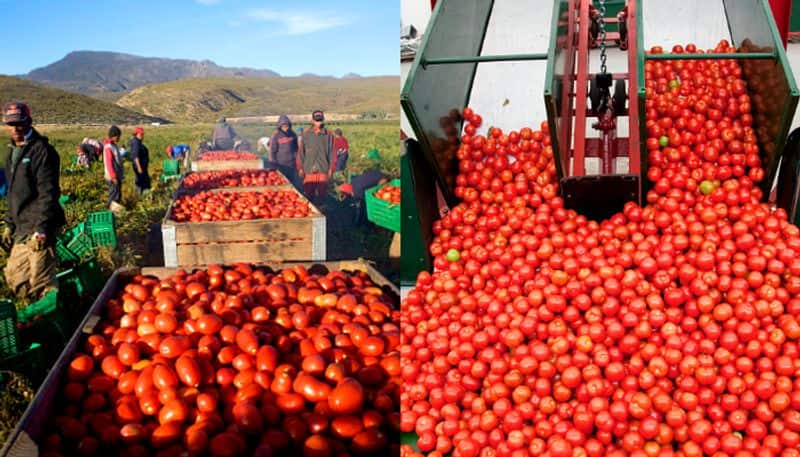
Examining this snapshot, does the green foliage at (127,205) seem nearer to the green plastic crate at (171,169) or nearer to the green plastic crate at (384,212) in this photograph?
the green plastic crate at (171,169)

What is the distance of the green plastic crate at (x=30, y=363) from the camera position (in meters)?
3.88

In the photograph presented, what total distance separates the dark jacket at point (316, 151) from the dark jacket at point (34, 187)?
173 inches

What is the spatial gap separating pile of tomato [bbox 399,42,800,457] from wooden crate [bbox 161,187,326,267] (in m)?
1.80

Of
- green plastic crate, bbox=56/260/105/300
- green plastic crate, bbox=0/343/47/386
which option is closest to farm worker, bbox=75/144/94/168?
green plastic crate, bbox=56/260/105/300

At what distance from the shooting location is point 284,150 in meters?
11.1

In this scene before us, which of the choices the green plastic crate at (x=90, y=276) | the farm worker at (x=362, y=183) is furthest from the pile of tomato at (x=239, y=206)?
the farm worker at (x=362, y=183)

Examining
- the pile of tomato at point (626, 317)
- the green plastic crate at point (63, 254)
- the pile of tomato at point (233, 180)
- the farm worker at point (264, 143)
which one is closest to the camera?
the pile of tomato at point (626, 317)

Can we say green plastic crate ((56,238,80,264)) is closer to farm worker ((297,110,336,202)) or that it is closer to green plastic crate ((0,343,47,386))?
green plastic crate ((0,343,47,386))

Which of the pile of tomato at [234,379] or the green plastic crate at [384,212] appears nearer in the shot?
the pile of tomato at [234,379]

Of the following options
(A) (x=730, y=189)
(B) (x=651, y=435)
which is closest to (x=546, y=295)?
(B) (x=651, y=435)

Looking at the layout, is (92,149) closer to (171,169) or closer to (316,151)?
(171,169)

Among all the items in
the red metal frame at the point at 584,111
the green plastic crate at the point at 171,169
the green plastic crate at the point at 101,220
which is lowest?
the green plastic crate at the point at 101,220

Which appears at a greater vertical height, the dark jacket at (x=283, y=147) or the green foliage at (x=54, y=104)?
the green foliage at (x=54, y=104)

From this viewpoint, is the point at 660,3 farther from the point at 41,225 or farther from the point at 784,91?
the point at 41,225
